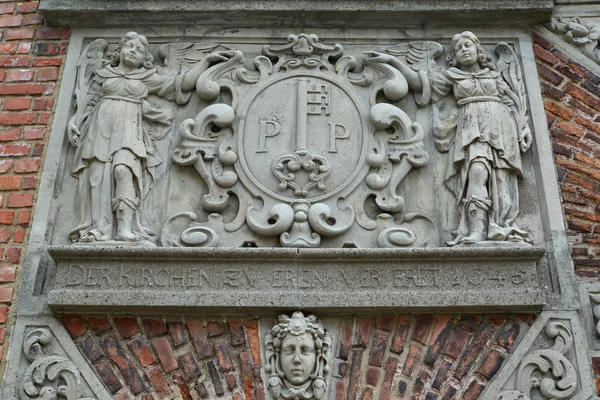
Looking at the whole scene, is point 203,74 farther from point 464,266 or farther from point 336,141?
point 464,266

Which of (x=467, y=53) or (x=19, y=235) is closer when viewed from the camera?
(x=19, y=235)

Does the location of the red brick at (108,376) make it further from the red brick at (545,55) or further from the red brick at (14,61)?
the red brick at (545,55)

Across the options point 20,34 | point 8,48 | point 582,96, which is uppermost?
point 20,34

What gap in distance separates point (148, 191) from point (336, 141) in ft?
3.62

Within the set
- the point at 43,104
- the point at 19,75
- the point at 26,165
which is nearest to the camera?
the point at 26,165

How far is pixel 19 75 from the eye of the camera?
5.18 m

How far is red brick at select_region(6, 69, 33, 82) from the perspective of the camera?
5160mm

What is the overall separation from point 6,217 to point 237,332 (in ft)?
4.79

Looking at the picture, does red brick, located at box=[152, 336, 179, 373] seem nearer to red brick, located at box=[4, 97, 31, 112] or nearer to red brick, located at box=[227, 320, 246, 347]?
red brick, located at box=[227, 320, 246, 347]

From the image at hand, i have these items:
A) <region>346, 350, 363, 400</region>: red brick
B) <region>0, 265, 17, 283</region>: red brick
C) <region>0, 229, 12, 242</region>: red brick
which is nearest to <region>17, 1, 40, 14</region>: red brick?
<region>0, 229, 12, 242</region>: red brick

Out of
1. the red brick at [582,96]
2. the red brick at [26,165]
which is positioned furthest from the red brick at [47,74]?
the red brick at [582,96]

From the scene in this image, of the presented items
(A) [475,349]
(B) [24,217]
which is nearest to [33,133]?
(B) [24,217]

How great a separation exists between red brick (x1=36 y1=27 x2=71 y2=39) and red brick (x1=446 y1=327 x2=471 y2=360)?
302 centimetres

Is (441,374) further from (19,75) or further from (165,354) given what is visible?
(19,75)
